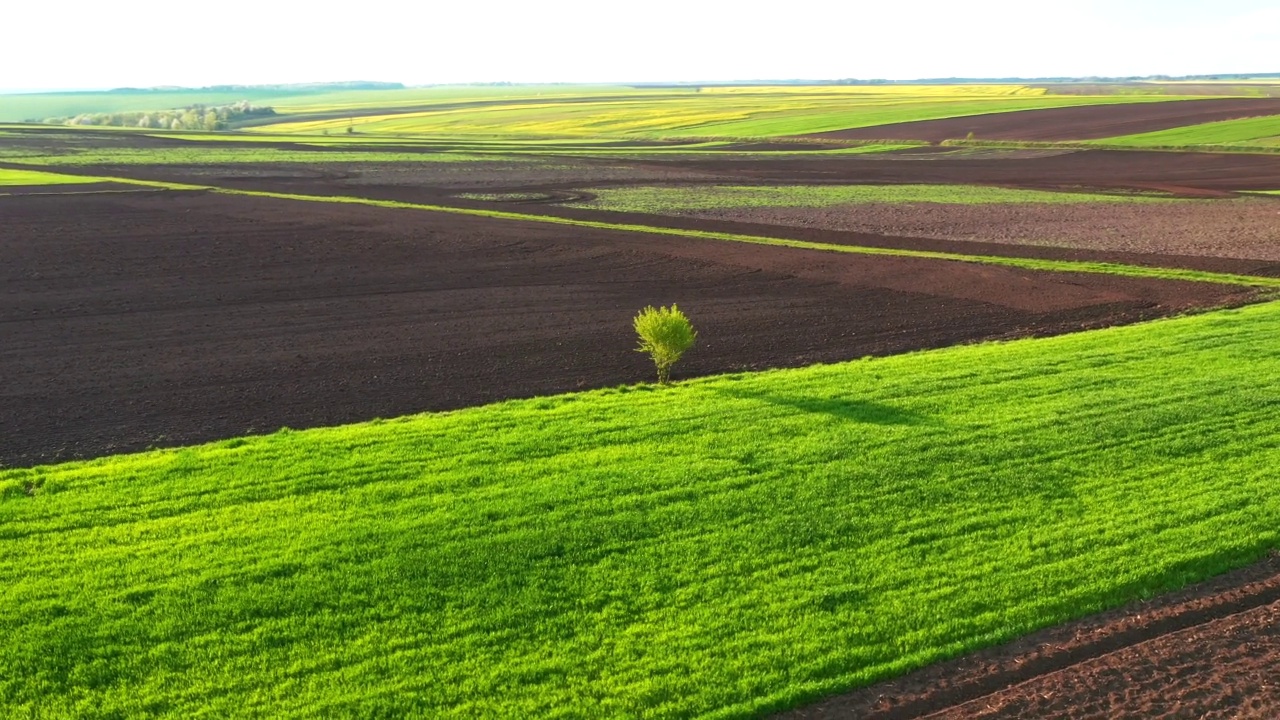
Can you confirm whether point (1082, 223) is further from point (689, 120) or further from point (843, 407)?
point (689, 120)

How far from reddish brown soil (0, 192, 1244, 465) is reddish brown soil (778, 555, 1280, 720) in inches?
382

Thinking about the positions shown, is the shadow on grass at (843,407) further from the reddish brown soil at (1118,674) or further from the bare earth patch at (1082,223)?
the bare earth patch at (1082,223)

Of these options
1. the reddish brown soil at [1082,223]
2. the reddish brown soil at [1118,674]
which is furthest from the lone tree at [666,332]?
the reddish brown soil at [1082,223]

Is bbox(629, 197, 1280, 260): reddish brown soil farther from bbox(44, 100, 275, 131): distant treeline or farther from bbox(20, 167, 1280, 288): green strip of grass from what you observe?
bbox(44, 100, 275, 131): distant treeline

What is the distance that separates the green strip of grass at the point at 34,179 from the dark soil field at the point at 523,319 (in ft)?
46.3

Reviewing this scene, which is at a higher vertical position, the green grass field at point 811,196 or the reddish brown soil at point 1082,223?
the green grass field at point 811,196

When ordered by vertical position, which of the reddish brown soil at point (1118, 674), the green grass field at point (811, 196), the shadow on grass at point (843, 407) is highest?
the green grass field at point (811, 196)

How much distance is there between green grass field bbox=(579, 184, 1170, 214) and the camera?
45.6 meters

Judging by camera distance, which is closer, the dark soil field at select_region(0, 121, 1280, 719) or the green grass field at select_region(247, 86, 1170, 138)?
the dark soil field at select_region(0, 121, 1280, 719)

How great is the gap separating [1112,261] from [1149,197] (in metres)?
20.1

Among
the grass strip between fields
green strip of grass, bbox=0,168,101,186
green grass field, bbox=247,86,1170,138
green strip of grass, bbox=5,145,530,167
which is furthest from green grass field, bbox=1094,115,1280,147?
green strip of grass, bbox=0,168,101,186

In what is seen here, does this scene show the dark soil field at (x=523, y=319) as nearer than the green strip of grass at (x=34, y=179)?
Yes

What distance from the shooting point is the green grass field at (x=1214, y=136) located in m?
73.6

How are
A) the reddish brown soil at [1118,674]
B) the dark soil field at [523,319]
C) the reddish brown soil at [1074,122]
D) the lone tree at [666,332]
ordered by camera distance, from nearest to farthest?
the reddish brown soil at [1118,674], the dark soil field at [523,319], the lone tree at [666,332], the reddish brown soil at [1074,122]
